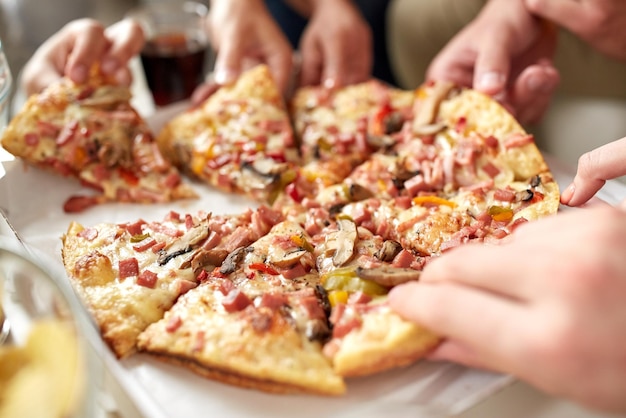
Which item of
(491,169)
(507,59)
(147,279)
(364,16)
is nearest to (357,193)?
(491,169)

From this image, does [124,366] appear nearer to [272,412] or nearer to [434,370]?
[272,412]

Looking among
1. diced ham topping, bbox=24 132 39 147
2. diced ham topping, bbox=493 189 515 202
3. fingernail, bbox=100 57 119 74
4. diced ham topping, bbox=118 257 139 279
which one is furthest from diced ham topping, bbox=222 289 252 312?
fingernail, bbox=100 57 119 74

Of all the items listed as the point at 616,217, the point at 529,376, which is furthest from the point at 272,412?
the point at 616,217

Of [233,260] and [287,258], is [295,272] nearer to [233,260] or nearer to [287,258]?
[287,258]

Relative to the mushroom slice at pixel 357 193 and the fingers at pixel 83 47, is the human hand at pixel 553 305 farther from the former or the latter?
the fingers at pixel 83 47

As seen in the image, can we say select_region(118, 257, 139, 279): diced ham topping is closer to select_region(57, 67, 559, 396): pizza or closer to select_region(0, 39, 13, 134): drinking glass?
select_region(57, 67, 559, 396): pizza

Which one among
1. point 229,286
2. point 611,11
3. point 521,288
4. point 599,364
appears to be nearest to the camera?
point 599,364
